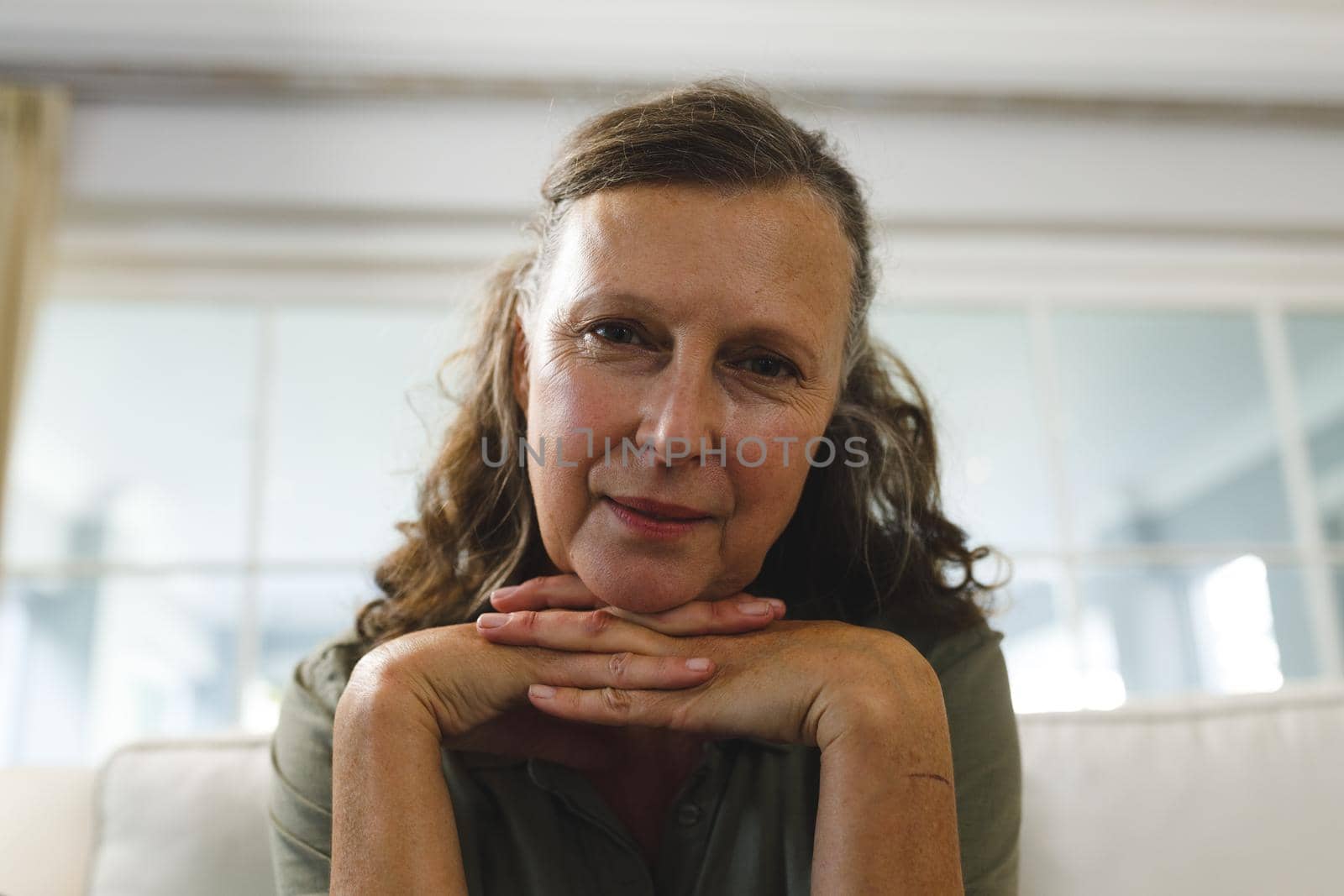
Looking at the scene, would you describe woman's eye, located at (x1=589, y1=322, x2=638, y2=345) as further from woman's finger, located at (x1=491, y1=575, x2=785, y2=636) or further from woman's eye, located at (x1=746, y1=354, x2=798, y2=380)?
woman's finger, located at (x1=491, y1=575, x2=785, y2=636)

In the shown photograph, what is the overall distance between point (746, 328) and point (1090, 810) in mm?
732

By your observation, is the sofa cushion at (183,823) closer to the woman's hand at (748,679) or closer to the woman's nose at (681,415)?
the woman's hand at (748,679)

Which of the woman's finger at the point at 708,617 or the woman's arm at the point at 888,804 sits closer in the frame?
the woman's arm at the point at 888,804

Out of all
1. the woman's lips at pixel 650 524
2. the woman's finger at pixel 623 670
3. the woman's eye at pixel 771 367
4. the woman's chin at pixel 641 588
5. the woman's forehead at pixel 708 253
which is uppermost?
the woman's forehead at pixel 708 253

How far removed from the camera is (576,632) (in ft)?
3.76

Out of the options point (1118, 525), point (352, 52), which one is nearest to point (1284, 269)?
point (1118, 525)

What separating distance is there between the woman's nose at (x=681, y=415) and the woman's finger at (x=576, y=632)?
0.18m

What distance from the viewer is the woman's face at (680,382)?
113 centimetres

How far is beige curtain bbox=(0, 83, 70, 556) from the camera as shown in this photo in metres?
2.94

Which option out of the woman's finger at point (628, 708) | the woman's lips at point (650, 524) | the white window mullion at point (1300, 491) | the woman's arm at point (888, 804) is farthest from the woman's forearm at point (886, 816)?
the white window mullion at point (1300, 491)

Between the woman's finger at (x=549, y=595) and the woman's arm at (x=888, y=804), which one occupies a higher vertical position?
the woman's finger at (x=549, y=595)

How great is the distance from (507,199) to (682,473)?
2264 millimetres

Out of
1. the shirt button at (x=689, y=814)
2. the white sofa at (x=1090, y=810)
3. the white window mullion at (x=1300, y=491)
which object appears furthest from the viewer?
the white window mullion at (x=1300, y=491)

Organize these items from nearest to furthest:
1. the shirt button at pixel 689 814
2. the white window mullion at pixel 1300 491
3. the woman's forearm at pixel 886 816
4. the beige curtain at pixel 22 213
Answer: the woman's forearm at pixel 886 816
the shirt button at pixel 689 814
the beige curtain at pixel 22 213
the white window mullion at pixel 1300 491
